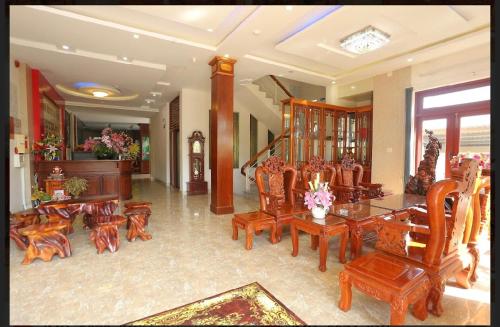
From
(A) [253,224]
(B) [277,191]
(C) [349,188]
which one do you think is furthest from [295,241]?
(C) [349,188]

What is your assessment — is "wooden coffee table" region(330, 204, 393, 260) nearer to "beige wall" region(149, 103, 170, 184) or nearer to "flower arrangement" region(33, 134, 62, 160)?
"flower arrangement" region(33, 134, 62, 160)

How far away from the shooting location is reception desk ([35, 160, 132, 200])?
5207 millimetres

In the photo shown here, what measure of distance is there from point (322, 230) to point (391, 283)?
0.97 metres

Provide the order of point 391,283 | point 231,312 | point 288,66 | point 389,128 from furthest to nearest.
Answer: point 389,128
point 288,66
point 231,312
point 391,283

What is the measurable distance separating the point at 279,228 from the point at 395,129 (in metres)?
4.08

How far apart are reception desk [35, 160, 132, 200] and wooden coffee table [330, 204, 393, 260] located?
201 inches

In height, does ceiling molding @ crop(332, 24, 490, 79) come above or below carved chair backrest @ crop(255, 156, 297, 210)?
above

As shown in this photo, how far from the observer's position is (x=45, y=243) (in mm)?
2676

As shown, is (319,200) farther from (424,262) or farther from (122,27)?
(122,27)

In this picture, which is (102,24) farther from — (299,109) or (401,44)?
(401,44)

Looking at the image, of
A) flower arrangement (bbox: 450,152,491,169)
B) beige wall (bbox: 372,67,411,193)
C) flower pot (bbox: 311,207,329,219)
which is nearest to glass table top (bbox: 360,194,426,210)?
flower arrangement (bbox: 450,152,491,169)

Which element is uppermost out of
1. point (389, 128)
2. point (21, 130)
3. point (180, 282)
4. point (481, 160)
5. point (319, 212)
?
point (389, 128)

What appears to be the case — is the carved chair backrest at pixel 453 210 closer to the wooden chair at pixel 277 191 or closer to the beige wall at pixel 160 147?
the wooden chair at pixel 277 191

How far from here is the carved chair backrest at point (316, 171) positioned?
3.92 metres
